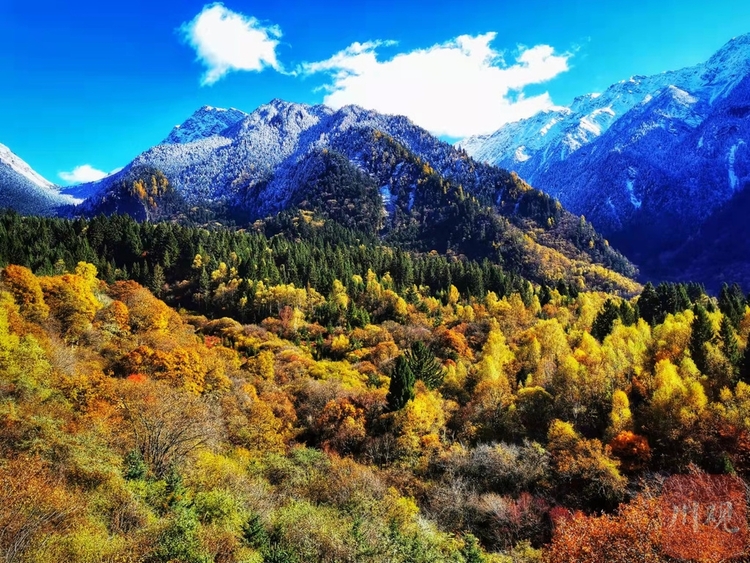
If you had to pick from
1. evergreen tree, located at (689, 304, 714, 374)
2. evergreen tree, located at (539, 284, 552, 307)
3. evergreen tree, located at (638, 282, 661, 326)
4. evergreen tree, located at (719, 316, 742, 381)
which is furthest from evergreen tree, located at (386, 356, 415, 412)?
evergreen tree, located at (539, 284, 552, 307)

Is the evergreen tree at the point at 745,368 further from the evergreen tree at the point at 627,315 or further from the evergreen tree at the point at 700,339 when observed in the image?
the evergreen tree at the point at 627,315

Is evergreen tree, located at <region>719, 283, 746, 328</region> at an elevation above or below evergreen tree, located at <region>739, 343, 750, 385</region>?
above

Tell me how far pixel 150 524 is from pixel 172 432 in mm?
12394

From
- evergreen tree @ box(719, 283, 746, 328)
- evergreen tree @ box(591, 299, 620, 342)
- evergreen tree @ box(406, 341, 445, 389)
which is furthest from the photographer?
evergreen tree @ box(591, 299, 620, 342)

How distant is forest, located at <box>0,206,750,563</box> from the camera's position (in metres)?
29.7

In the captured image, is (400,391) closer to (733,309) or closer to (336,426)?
(336,426)

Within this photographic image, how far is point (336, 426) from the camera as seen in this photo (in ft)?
200

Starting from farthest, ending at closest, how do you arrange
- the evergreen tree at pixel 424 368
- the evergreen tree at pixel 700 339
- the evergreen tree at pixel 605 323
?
the evergreen tree at pixel 605 323, the evergreen tree at pixel 424 368, the evergreen tree at pixel 700 339

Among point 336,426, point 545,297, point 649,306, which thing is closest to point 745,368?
point 649,306

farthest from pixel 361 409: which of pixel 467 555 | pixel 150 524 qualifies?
pixel 150 524

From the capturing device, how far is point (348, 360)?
309 ft

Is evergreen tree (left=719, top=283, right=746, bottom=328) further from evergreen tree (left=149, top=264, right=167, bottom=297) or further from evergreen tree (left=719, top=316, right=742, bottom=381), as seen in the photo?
evergreen tree (left=149, top=264, right=167, bottom=297)

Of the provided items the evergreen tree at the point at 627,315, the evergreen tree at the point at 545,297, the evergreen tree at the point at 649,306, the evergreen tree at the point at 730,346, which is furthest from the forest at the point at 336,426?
the evergreen tree at the point at 545,297

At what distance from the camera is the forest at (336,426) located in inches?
1169
